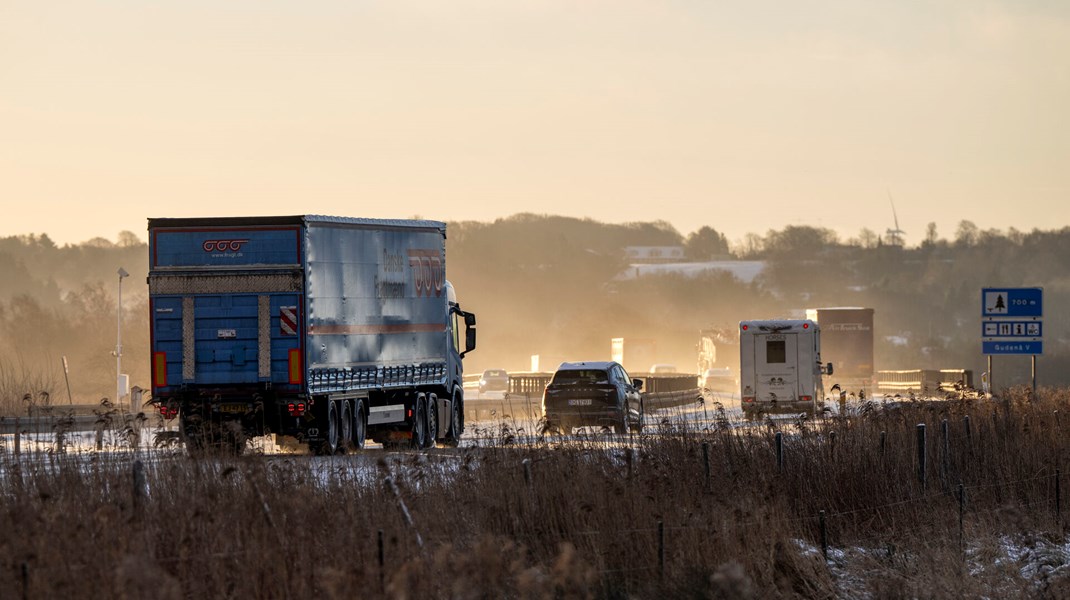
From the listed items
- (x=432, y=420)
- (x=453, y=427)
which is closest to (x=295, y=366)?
(x=432, y=420)

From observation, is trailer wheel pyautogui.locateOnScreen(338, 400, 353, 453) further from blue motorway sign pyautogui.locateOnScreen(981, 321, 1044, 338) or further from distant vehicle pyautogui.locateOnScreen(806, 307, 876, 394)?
distant vehicle pyautogui.locateOnScreen(806, 307, 876, 394)

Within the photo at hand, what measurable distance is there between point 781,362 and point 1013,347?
6349mm

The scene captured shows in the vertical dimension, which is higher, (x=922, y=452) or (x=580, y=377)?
(x=580, y=377)

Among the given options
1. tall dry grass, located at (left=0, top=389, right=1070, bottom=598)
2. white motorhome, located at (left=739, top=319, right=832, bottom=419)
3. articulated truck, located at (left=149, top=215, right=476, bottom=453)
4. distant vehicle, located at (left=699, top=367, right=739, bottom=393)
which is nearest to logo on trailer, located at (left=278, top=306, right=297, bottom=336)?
articulated truck, located at (left=149, top=215, right=476, bottom=453)

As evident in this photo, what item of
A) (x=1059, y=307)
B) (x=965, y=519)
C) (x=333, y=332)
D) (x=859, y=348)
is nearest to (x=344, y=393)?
(x=333, y=332)

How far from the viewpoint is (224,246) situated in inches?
1013

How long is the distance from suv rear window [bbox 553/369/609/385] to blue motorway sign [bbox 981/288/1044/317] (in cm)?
1053

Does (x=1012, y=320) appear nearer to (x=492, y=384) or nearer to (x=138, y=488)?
(x=138, y=488)

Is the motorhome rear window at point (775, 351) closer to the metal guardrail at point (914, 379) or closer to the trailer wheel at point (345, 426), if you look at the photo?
the trailer wheel at point (345, 426)

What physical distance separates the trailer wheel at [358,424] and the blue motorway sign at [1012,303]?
1786 centimetres

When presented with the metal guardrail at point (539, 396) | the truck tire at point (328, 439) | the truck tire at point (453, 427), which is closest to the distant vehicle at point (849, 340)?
the metal guardrail at point (539, 396)

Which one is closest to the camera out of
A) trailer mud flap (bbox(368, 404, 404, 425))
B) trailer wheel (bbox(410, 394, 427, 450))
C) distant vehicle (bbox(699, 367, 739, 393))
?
trailer mud flap (bbox(368, 404, 404, 425))

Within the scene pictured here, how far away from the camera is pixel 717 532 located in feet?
51.4

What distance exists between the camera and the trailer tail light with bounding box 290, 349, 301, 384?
1008 inches
